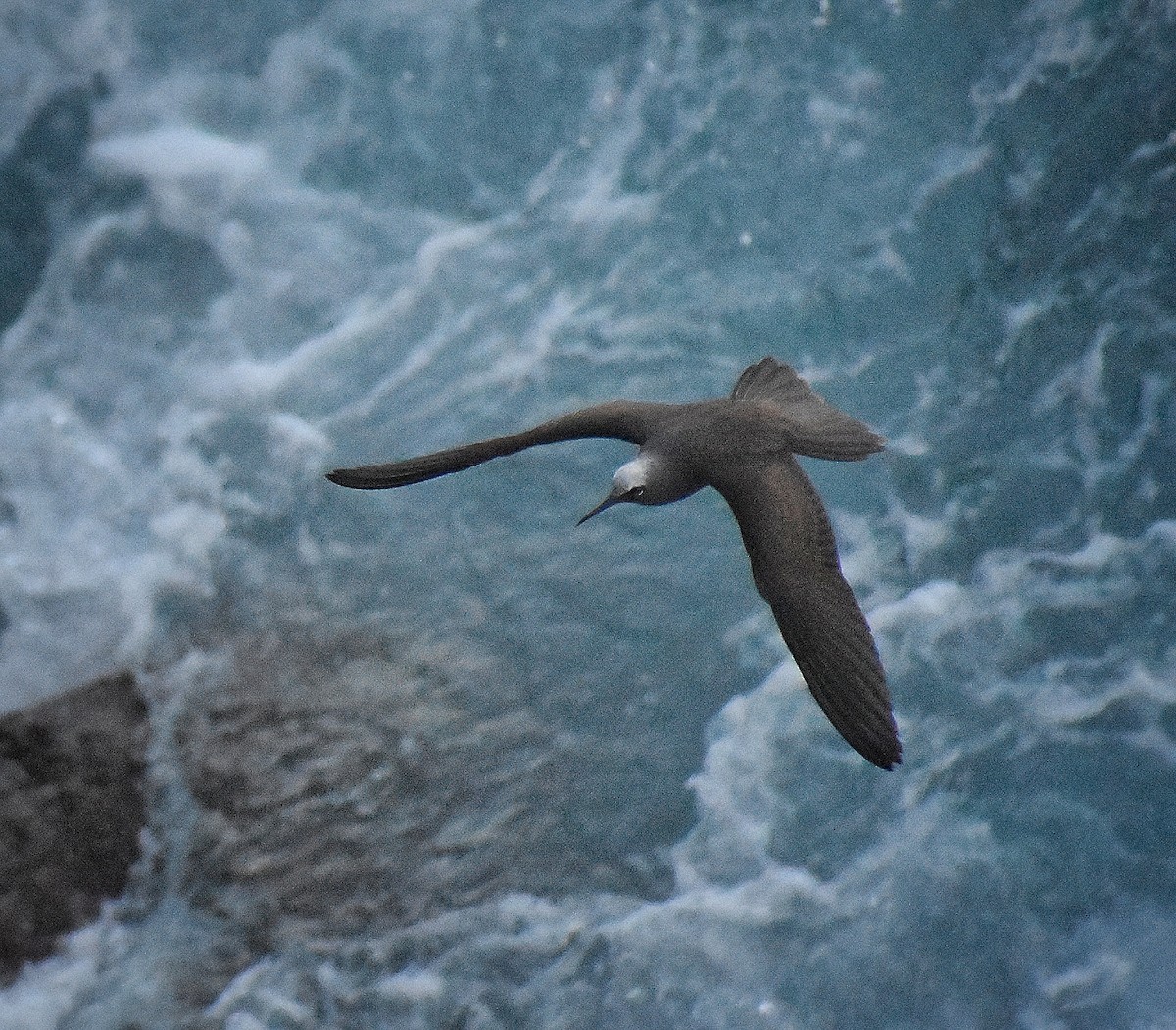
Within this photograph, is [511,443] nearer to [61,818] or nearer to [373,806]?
[373,806]

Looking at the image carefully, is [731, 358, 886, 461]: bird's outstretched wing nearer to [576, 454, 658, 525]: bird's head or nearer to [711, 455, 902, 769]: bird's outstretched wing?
[711, 455, 902, 769]: bird's outstretched wing

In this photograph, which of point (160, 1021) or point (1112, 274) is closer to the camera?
point (160, 1021)

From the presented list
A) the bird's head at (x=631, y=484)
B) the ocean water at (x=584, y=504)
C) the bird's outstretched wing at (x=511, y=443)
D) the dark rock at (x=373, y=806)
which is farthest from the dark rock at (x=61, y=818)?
the bird's head at (x=631, y=484)

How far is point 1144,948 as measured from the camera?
289 inches

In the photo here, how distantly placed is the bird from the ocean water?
2.95m

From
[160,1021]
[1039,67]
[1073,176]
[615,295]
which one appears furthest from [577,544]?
[1039,67]

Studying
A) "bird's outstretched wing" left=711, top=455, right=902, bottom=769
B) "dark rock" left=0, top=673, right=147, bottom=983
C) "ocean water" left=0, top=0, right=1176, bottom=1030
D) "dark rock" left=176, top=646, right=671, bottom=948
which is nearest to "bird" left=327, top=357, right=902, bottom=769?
"bird's outstretched wing" left=711, top=455, right=902, bottom=769

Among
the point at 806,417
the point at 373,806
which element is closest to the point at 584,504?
the point at 373,806

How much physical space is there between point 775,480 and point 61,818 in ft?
15.6

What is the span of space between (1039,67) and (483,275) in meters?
5.16

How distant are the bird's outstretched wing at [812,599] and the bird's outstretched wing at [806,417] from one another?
0.57 ft

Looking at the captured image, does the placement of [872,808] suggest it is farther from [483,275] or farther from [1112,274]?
[483,275]

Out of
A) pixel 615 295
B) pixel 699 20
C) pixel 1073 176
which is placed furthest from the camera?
pixel 699 20

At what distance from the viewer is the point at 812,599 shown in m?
4.88
